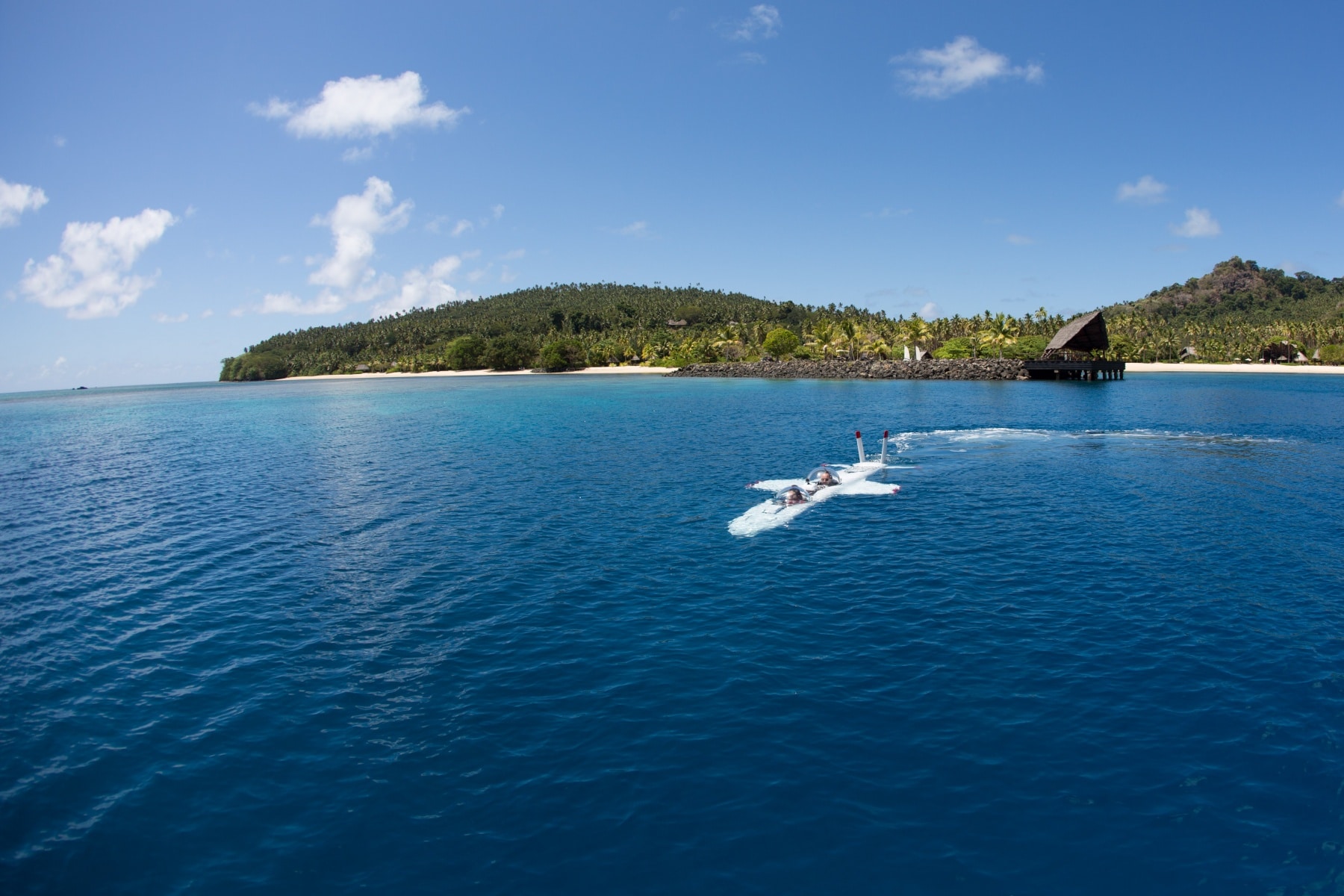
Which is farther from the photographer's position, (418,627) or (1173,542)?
(1173,542)

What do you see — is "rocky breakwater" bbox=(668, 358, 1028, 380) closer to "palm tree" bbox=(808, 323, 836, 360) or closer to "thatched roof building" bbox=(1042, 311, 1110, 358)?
"thatched roof building" bbox=(1042, 311, 1110, 358)

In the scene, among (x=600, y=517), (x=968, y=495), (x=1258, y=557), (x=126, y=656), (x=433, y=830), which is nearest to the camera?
(x=433, y=830)

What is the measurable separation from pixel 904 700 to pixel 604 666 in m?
6.42

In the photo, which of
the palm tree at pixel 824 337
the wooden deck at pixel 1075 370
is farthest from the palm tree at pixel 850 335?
the wooden deck at pixel 1075 370

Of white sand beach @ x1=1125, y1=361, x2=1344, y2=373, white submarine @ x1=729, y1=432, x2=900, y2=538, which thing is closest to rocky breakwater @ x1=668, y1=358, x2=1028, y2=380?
white sand beach @ x1=1125, y1=361, x2=1344, y2=373

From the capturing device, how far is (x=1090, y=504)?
102 feet

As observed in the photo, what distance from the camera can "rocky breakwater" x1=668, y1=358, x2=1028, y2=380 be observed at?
123562 millimetres

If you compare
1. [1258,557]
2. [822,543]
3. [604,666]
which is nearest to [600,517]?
[822,543]

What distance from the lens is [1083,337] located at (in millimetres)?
121125

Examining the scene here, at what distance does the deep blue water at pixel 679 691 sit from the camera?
1071 cm

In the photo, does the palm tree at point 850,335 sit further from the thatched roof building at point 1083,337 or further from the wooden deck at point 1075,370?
the thatched roof building at point 1083,337

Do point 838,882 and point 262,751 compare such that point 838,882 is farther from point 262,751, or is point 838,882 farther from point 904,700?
point 262,751

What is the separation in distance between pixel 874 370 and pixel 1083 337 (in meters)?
34.2

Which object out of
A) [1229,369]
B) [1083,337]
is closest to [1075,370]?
[1083,337]
